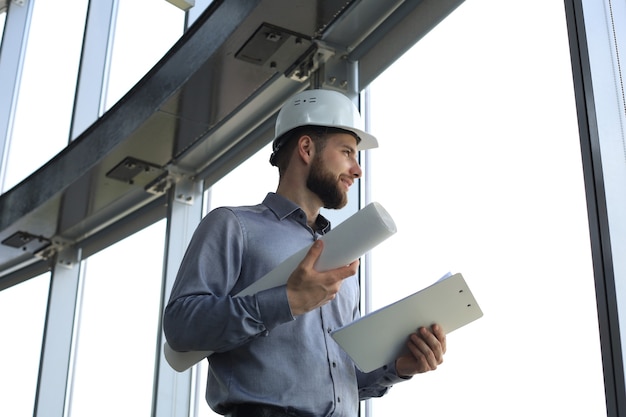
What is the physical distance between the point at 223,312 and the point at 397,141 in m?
1.80

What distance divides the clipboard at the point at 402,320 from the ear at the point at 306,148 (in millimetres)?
605

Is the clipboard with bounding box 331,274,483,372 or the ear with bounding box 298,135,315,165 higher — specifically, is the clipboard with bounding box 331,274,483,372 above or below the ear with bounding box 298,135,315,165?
below

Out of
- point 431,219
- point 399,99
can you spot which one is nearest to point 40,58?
point 399,99

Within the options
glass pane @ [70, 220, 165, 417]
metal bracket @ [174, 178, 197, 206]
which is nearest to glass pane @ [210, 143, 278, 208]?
metal bracket @ [174, 178, 197, 206]

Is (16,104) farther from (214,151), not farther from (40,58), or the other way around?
(214,151)

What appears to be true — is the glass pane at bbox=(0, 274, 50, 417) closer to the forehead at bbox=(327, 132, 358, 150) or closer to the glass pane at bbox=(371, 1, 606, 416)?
the glass pane at bbox=(371, 1, 606, 416)

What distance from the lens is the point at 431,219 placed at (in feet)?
10.9

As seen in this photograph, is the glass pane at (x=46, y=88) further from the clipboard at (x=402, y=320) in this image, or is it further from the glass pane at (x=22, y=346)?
the clipboard at (x=402, y=320)

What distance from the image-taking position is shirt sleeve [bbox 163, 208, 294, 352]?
2.05m

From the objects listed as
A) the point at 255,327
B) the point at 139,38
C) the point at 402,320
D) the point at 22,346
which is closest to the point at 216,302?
the point at 255,327

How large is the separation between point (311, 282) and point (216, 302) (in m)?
0.24

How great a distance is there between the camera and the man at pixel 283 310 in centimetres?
205

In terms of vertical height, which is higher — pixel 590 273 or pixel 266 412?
pixel 590 273

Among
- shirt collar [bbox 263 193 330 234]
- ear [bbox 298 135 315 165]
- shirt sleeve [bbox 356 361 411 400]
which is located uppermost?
ear [bbox 298 135 315 165]
